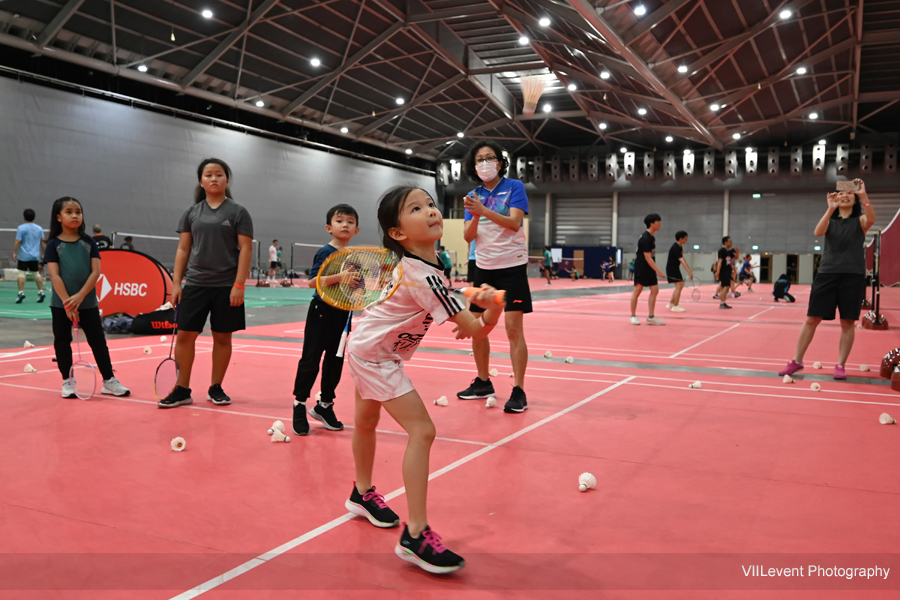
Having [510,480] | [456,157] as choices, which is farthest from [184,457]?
[456,157]

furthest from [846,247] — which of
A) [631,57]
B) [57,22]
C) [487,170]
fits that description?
[57,22]

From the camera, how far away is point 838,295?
634cm

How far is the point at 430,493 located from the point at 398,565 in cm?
74

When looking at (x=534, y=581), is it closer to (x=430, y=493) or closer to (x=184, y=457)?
(x=430, y=493)

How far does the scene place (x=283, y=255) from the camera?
108ft

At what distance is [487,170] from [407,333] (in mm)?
2496

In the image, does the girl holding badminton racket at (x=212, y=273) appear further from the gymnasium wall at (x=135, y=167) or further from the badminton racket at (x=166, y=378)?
the gymnasium wall at (x=135, y=167)

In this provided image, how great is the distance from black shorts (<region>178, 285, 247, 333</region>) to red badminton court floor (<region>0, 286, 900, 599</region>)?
2.00 feet

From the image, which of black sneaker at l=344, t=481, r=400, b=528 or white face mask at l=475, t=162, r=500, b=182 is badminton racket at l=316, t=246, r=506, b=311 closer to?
black sneaker at l=344, t=481, r=400, b=528

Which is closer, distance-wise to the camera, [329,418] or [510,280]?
[329,418]

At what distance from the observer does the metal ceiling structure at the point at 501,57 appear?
67.4 ft

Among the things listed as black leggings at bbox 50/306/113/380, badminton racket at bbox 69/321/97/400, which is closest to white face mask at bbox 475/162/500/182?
black leggings at bbox 50/306/113/380

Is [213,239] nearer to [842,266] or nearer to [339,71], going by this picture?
[842,266]

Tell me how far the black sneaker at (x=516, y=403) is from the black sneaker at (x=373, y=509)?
2.15m
